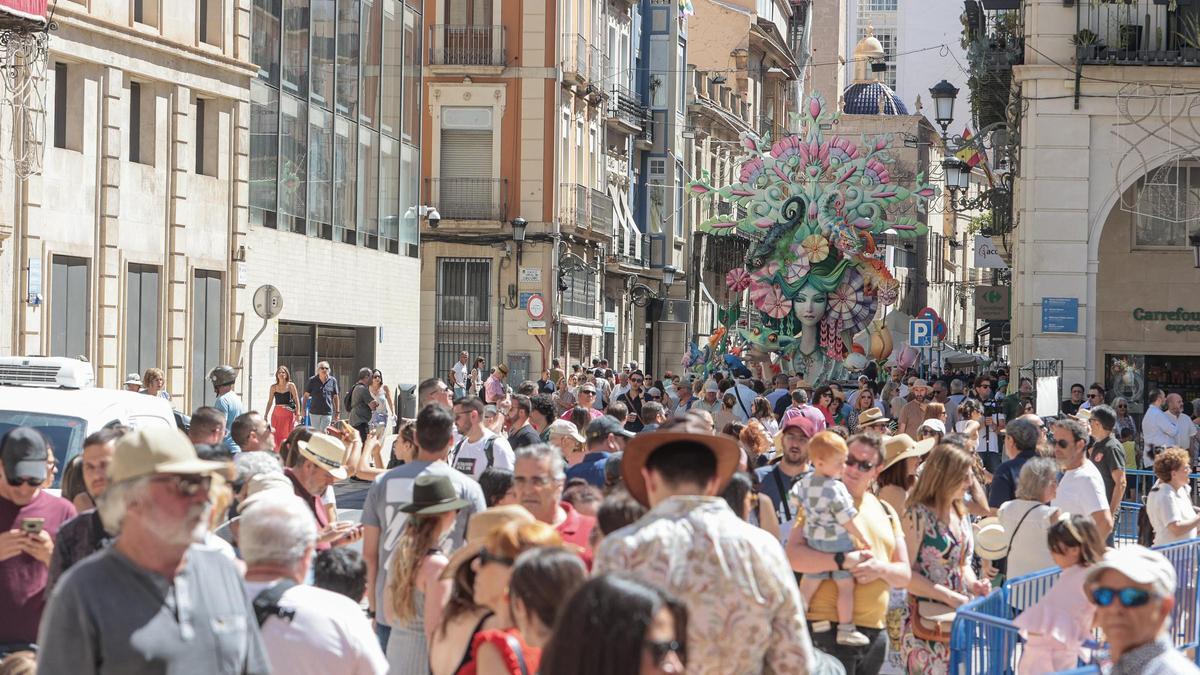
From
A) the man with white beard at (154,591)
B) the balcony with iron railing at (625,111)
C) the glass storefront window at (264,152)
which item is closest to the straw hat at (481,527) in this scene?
the man with white beard at (154,591)

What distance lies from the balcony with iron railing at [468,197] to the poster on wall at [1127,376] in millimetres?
19242

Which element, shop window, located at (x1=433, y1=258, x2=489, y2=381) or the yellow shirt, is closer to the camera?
the yellow shirt

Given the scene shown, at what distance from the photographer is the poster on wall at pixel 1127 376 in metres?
28.4

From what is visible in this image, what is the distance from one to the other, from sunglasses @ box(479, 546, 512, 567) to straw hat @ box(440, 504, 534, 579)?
0.23 feet

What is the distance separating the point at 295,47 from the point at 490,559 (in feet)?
88.3

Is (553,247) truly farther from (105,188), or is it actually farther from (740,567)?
(740,567)

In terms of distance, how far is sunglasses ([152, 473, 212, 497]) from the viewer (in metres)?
4.80

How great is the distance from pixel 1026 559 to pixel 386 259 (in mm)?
27714

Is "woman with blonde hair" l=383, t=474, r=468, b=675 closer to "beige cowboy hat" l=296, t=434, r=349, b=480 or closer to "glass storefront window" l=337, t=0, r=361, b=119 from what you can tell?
"beige cowboy hat" l=296, t=434, r=349, b=480

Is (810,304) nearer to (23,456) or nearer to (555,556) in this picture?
(23,456)

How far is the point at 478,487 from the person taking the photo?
333 inches

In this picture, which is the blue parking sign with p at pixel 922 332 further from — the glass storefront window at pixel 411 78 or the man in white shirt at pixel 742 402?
the glass storefront window at pixel 411 78

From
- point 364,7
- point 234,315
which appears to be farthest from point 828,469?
point 364,7

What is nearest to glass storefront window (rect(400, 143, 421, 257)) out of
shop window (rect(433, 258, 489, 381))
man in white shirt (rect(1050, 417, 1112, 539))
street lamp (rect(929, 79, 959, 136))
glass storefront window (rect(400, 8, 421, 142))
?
glass storefront window (rect(400, 8, 421, 142))
